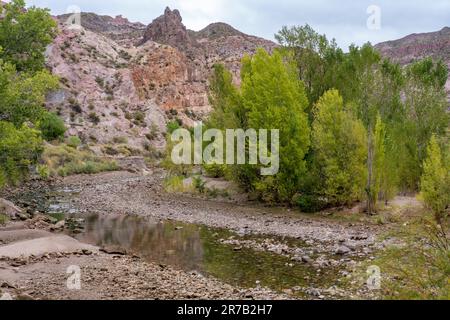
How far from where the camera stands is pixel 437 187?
71.7 feet

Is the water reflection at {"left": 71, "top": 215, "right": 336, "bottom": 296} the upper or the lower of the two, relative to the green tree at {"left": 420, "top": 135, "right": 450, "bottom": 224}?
lower

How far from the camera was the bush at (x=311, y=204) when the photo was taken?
2734 cm

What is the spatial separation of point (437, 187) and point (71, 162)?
45.3 m

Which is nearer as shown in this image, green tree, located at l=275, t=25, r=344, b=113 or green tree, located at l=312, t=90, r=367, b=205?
green tree, located at l=312, t=90, r=367, b=205

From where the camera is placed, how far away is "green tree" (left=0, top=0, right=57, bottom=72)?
2122cm

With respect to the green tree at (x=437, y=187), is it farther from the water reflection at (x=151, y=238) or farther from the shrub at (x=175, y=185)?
the shrub at (x=175, y=185)

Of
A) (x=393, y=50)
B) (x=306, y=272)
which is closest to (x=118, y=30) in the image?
(x=393, y=50)

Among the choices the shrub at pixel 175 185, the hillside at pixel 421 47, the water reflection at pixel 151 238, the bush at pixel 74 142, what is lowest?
the water reflection at pixel 151 238

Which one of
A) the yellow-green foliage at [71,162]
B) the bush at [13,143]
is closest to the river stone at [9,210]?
the bush at [13,143]

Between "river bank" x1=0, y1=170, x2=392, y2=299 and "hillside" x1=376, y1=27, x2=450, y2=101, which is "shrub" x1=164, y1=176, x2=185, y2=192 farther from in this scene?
"hillside" x1=376, y1=27, x2=450, y2=101

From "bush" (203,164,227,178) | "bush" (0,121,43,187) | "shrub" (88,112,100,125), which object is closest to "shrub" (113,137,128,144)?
"shrub" (88,112,100,125)

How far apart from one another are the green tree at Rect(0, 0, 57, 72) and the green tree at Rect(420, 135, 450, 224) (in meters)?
19.9

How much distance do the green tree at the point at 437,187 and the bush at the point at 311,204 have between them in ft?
21.8
